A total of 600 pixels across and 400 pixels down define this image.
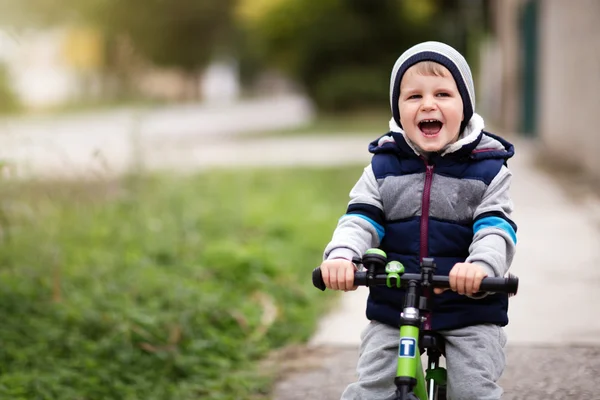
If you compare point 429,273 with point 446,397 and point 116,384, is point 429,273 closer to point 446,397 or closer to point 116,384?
point 446,397

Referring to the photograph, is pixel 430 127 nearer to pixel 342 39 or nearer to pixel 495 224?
pixel 495 224

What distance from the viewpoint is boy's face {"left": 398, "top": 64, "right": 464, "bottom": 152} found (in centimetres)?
300

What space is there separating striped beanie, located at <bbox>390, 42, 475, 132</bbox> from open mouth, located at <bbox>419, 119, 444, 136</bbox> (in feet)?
0.34

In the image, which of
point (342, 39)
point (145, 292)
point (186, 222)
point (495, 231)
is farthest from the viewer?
point (342, 39)

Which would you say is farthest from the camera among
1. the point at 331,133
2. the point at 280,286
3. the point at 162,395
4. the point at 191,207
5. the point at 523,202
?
the point at 331,133

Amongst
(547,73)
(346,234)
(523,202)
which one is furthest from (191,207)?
(547,73)

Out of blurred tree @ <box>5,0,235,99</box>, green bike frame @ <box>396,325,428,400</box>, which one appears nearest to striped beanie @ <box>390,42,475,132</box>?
green bike frame @ <box>396,325,428,400</box>

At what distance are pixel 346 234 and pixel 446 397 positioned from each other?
0.63m

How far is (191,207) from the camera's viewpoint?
8523mm

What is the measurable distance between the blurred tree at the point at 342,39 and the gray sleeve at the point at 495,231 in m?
24.6

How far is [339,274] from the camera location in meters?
2.82

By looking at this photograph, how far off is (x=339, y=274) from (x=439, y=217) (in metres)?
0.44

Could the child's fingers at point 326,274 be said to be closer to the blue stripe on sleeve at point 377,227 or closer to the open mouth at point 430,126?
the blue stripe on sleeve at point 377,227

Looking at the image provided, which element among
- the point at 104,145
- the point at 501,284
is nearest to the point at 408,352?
the point at 501,284
